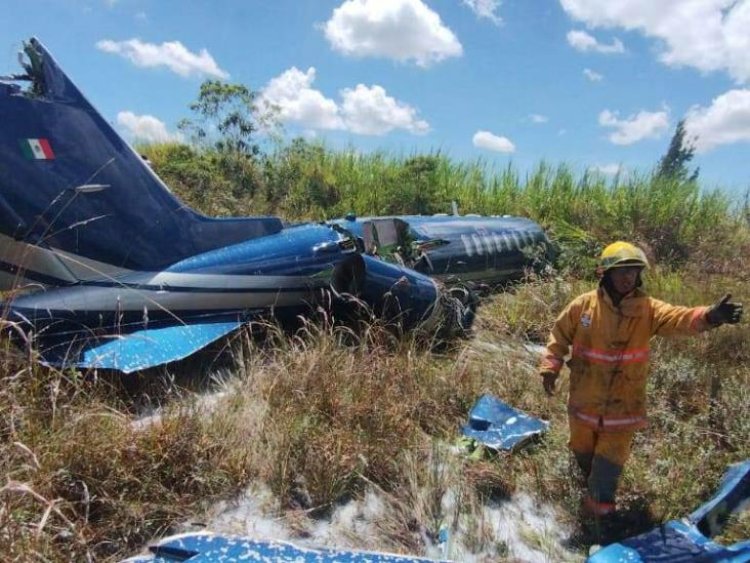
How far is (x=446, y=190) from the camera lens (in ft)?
46.9

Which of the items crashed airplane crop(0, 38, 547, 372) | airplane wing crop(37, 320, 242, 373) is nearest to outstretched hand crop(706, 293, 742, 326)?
crashed airplane crop(0, 38, 547, 372)

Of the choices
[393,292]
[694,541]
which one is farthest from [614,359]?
[393,292]

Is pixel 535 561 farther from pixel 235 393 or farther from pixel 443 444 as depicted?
pixel 235 393

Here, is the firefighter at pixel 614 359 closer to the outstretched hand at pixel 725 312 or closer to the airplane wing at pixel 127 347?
the outstretched hand at pixel 725 312

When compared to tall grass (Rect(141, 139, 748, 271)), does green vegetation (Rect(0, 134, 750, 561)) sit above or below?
below

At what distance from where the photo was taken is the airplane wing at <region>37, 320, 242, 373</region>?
387 centimetres

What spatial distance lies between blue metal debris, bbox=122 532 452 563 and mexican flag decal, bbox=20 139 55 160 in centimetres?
325

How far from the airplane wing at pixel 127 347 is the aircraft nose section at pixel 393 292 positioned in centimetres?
136

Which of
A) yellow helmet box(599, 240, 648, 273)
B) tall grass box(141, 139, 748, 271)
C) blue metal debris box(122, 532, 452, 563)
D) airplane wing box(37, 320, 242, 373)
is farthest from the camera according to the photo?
tall grass box(141, 139, 748, 271)

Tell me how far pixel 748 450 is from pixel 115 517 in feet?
12.2

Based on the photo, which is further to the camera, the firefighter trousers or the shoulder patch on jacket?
the shoulder patch on jacket

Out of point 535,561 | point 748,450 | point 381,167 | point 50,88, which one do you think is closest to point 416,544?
point 535,561

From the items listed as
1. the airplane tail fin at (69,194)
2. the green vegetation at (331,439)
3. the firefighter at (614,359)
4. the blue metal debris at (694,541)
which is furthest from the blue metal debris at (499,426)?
the airplane tail fin at (69,194)

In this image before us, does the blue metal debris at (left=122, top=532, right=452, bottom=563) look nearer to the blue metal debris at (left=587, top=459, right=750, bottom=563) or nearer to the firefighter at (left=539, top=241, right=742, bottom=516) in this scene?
the blue metal debris at (left=587, top=459, right=750, bottom=563)
